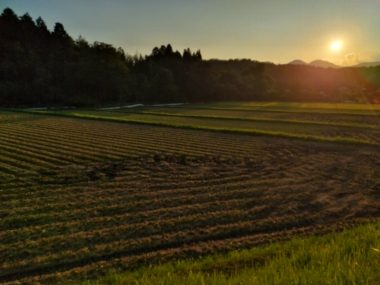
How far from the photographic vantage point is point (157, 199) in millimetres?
14180

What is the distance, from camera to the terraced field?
9445 millimetres

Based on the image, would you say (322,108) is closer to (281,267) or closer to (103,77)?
(103,77)

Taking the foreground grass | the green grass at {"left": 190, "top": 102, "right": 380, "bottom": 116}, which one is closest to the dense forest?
the green grass at {"left": 190, "top": 102, "right": 380, "bottom": 116}

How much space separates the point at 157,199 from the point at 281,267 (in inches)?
345

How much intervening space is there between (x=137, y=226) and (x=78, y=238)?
1.70 metres

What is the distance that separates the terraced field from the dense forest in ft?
210

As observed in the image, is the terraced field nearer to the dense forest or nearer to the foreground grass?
the foreground grass

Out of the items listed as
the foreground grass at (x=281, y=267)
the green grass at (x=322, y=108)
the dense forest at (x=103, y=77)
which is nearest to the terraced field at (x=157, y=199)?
the foreground grass at (x=281, y=267)

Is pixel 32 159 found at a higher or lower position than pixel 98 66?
lower

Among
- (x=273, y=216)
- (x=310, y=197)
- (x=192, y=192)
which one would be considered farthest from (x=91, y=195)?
(x=310, y=197)

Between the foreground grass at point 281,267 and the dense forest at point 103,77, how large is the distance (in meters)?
78.8

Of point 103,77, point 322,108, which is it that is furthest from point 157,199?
point 103,77

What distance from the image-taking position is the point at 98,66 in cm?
10650

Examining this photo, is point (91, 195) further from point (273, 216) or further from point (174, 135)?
point (174, 135)
